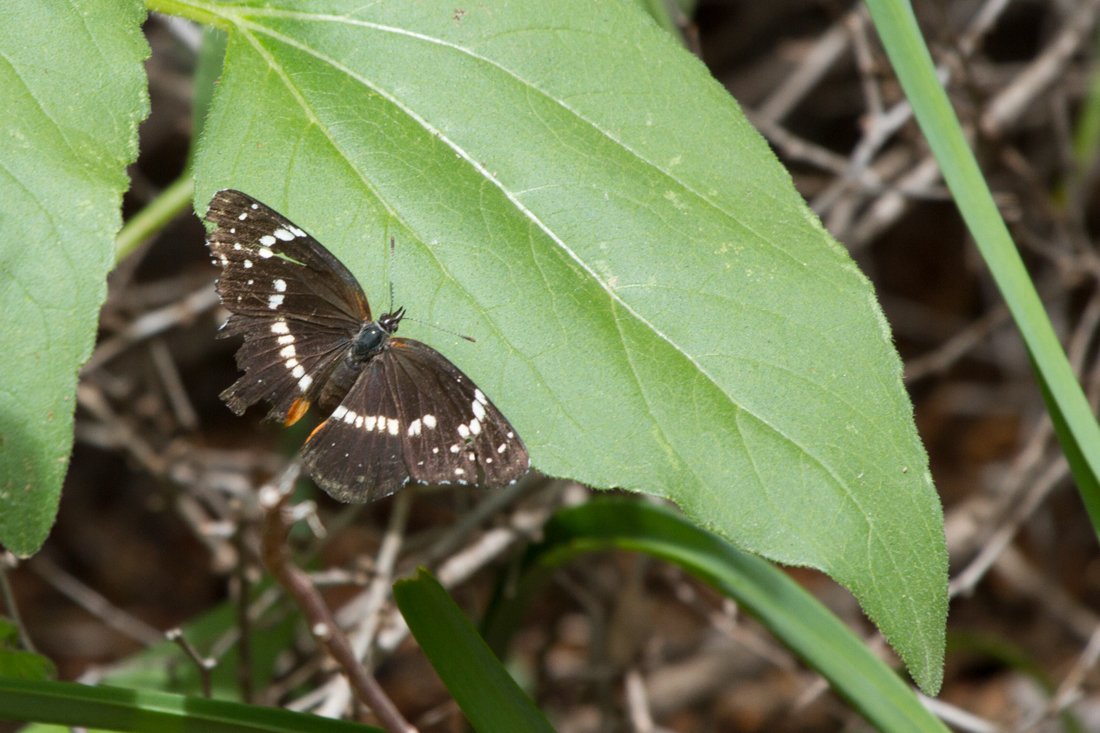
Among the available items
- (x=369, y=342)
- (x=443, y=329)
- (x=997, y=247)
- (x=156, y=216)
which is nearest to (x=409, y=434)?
(x=369, y=342)

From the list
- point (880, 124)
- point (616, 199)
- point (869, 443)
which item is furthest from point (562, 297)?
point (880, 124)

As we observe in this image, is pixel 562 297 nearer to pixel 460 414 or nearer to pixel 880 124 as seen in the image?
pixel 460 414

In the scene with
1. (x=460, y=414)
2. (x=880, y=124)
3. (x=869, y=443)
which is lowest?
(x=460, y=414)

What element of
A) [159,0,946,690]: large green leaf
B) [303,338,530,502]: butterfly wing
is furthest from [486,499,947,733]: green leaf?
[303,338,530,502]: butterfly wing

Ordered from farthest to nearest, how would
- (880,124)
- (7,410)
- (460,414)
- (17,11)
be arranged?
(880,124) < (460,414) < (17,11) < (7,410)

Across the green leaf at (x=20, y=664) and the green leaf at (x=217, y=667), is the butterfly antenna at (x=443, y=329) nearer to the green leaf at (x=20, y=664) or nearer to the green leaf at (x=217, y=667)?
the green leaf at (x=20, y=664)

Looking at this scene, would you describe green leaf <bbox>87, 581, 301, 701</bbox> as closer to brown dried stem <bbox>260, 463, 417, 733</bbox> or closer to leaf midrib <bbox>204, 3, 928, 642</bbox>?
brown dried stem <bbox>260, 463, 417, 733</bbox>
